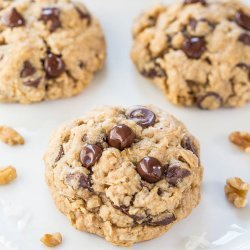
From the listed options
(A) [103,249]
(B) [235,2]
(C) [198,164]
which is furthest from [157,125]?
(B) [235,2]

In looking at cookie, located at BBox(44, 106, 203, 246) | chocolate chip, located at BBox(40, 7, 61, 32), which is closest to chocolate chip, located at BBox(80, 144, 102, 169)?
cookie, located at BBox(44, 106, 203, 246)

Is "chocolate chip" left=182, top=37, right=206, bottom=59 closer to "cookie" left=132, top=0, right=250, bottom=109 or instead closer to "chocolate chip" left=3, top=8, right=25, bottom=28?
"cookie" left=132, top=0, right=250, bottom=109

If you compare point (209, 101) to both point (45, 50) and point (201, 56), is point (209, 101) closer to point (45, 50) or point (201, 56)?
point (201, 56)

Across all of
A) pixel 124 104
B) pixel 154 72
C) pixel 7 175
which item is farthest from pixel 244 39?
pixel 7 175

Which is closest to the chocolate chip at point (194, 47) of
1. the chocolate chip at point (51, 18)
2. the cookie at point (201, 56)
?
the cookie at point (201, 56)

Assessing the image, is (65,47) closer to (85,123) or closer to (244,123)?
(85,123)

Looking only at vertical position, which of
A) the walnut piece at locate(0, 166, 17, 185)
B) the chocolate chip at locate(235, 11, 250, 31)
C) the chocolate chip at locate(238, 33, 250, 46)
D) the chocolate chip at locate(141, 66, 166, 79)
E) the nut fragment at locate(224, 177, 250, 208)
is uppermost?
the chocolate chip at locate(235, 11, 250, 31)
